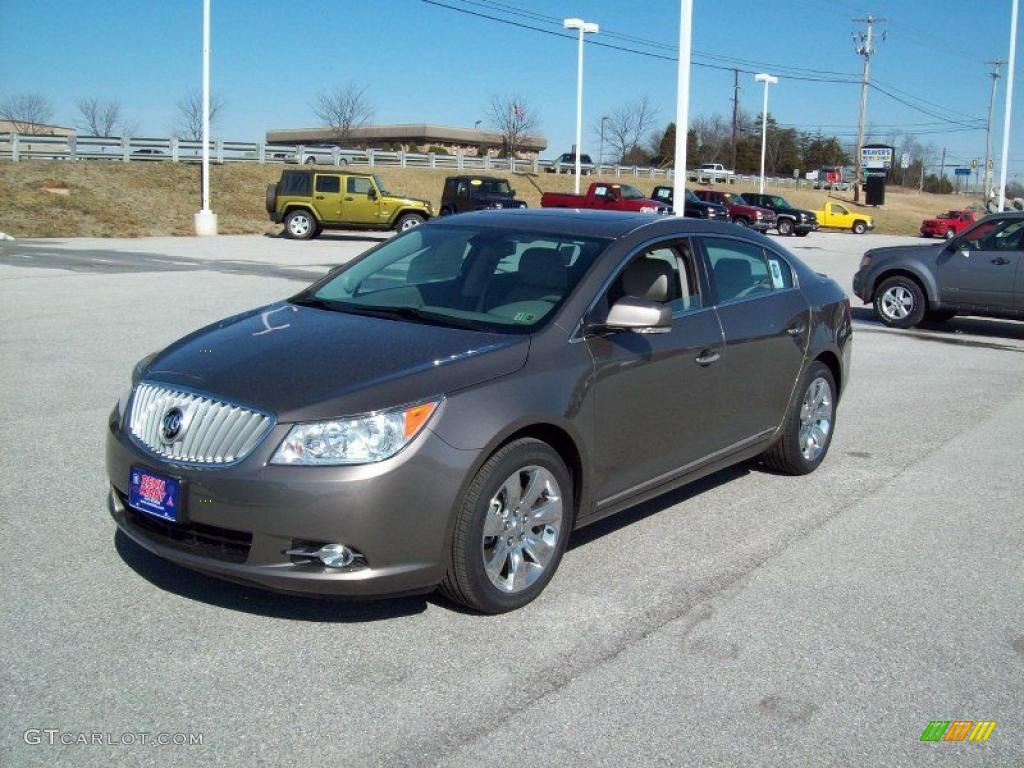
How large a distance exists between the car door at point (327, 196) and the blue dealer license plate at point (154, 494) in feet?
90.6

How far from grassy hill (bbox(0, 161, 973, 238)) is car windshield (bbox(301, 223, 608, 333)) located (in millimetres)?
27308

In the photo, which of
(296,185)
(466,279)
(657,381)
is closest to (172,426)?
(466,279)

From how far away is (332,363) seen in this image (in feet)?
14.3

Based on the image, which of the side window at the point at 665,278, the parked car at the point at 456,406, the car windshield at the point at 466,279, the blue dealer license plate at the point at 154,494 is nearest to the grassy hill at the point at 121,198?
the car windshield at the point at 466,279

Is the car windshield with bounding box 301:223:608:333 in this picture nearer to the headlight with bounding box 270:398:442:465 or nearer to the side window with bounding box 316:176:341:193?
the headlight with bounding box 270:398:442:465

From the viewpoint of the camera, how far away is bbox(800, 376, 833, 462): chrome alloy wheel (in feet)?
22.1

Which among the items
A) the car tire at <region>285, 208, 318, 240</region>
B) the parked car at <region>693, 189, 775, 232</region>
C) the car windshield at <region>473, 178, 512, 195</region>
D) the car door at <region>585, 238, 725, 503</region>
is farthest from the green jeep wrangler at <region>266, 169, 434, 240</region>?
the car door at <region>585, 238, 725, 503</region>

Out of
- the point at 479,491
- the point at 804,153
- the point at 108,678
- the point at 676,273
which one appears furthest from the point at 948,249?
the point at 804,153

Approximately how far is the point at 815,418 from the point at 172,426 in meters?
4.20

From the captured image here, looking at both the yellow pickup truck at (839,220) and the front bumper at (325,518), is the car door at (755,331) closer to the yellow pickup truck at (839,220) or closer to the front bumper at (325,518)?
the front bumper at (325,518)

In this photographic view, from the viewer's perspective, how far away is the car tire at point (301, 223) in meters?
31.4

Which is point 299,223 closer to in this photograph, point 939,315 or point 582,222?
point 939,315

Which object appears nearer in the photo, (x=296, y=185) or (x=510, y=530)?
(x=510, y=530)

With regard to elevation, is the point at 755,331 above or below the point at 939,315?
above
